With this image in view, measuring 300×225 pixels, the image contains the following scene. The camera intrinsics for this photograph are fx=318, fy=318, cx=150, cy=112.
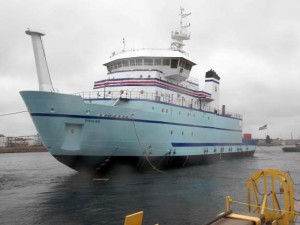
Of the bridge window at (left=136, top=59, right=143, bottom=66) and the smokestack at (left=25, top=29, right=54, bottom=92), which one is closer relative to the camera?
the smokestack at (left=25, top=29, right=54, bottom=92)

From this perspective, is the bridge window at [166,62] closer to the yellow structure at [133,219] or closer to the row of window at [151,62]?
the row of window at [151,62]

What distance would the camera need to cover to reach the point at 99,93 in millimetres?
27859

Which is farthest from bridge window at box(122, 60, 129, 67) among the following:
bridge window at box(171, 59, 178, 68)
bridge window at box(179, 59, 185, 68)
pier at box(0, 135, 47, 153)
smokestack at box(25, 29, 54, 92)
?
pier at box(0, 135, 47, 153)

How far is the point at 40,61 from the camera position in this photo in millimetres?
20672

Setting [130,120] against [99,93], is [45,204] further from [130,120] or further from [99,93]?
[99,93]

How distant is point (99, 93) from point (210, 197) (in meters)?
14.8

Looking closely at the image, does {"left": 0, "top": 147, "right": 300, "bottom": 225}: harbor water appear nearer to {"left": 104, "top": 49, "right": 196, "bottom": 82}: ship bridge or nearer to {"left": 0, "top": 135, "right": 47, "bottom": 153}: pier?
{"left": 104, "top": 49, "right": 196, "bottom": 82}: ship bridge

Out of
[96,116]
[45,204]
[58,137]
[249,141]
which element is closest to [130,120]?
[96,116]

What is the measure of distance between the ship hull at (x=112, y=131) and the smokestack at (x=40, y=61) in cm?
108

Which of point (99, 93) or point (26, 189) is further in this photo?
point (99, 93)

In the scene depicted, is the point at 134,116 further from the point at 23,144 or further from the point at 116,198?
the point at 23,144

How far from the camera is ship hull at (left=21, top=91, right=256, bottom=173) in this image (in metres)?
20.1

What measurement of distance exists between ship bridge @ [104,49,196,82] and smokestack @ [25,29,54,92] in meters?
9.34

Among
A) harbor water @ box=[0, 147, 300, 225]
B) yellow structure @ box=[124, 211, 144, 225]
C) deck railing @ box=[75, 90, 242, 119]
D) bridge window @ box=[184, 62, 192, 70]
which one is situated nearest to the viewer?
yellow structure @ box=[124, 211, 144, 225]
